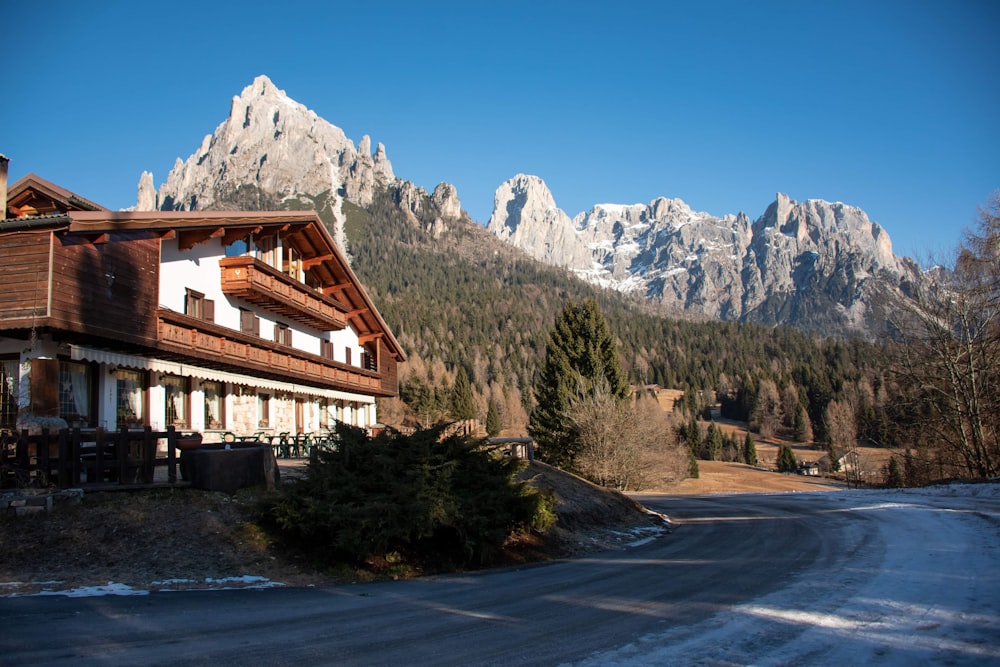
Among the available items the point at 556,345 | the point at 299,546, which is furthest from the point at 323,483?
the point at 556,345

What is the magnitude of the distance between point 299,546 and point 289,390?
20592 mm

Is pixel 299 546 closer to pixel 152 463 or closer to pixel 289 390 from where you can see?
pixel 152 463

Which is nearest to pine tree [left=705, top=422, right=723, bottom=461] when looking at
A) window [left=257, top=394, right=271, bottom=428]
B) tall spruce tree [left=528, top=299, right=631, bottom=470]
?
tall spruce tree [left=528, top=299, right=631, bottom=470]

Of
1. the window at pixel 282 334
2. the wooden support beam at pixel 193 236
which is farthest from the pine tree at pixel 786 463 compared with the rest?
the wooden support beam at pixel 193 236

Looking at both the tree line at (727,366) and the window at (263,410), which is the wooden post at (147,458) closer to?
the window at (263,410)

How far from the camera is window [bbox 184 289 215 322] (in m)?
24.3

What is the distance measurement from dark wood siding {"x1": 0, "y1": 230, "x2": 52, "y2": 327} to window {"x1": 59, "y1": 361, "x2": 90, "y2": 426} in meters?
2.37

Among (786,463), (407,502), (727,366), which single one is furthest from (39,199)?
(727,366)

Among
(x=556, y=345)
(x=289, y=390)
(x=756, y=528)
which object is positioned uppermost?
(x=556, y=345)

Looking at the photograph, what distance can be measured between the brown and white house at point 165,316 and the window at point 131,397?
41 mm

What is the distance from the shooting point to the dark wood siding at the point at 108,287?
55.3 feet

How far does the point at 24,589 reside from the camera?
915 centimetres

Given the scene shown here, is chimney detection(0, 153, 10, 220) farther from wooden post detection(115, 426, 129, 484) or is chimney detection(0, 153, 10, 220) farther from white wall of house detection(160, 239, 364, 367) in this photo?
wooden post detection(115, 426, 129, 484)

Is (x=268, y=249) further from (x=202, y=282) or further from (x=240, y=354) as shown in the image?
(x=240, y=354)
